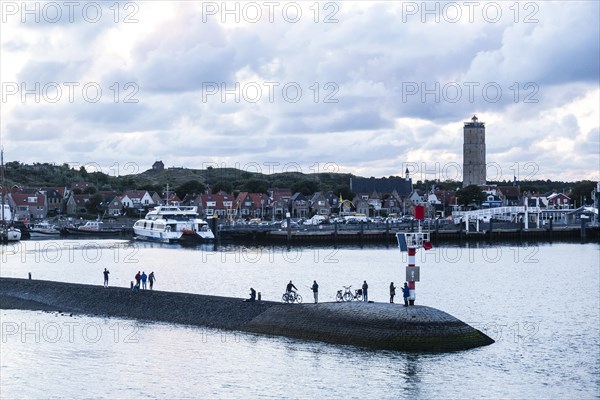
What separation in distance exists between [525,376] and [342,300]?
11130 mm

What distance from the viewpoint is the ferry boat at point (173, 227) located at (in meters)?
120

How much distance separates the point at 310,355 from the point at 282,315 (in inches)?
196

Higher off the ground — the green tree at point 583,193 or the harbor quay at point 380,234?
the green tree at point 583,193

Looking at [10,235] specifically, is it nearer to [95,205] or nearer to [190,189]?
[95,205]

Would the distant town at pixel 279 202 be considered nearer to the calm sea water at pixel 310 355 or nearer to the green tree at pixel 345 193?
the green tree at pixel 345 193

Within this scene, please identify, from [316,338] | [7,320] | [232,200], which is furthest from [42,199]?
[316,338]

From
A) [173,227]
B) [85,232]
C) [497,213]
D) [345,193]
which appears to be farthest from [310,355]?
[345,193]

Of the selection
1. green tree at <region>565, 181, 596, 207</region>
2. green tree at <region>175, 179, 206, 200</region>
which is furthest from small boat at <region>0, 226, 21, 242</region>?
green tree at <region>565, 181, 596, 207</region>

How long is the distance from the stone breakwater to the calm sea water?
706mm

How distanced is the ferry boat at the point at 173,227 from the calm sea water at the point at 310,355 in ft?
152

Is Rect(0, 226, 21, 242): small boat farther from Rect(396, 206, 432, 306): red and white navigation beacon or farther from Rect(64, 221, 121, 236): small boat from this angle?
Rect(396, 206, 432, 306): red and white navigation beacon

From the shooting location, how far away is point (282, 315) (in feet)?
145

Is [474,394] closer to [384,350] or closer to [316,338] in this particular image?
[384,350]

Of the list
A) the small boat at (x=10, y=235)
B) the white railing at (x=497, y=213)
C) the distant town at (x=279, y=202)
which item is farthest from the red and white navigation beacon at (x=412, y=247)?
the distant town at (x=279, y=202)
